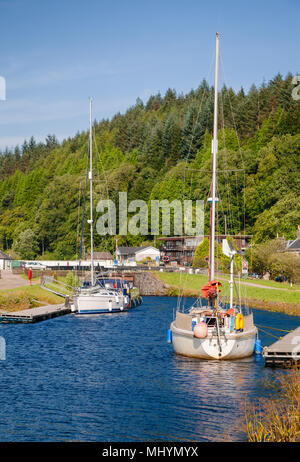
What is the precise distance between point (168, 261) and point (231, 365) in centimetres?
10603

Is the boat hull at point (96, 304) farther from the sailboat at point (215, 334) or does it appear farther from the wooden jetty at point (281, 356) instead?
the wooden jetty at point (281, 356)

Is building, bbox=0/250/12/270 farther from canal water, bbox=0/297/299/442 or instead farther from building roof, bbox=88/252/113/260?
canal water, bbox=0/297/299/442

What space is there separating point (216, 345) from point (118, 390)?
730 centimetres

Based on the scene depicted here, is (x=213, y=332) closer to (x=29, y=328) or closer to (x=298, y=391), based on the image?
(x=298, y=391)

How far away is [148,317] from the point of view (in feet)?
206

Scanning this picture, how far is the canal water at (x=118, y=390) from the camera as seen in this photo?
927 inches

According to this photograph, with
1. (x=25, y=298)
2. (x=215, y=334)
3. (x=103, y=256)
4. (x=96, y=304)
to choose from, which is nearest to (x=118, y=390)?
(x=215, y=334)

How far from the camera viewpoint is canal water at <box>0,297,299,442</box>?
23.5 meters

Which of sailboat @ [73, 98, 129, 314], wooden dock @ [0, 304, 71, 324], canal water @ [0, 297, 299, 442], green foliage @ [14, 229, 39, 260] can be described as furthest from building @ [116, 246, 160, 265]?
canal water @ [0, 297, 299, 442]

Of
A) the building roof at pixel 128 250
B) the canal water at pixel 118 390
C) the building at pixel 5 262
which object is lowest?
the canal water at pixel 118 390

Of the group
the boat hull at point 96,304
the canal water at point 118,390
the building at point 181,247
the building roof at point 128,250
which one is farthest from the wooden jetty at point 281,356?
the building roof at point 128,250

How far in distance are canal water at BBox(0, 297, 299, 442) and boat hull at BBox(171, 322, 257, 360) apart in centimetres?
59

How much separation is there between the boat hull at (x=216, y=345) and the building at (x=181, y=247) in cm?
9005
